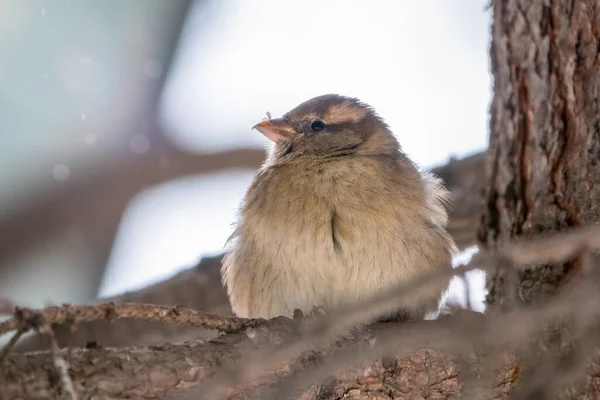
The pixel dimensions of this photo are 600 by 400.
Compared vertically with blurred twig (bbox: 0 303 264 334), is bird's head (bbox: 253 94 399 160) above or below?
above

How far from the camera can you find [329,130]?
5.09 metres

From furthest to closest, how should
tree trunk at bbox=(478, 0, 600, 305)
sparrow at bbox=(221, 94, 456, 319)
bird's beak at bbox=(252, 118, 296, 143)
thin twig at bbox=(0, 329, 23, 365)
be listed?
bird's beak at bbox=(252, 118, 296, 143)
tree trunk at bbox=(478, 0, 600, 305)
sparrow at bbox=(221, 94, 456, 319)
thin twig at bbox=(0, 329, 23, 365)

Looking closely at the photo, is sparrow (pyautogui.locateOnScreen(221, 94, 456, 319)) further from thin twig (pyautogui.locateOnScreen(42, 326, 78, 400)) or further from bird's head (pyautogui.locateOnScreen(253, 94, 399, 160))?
thin twig (pyautogui.locateOnScreen(42, 326, 78, 400))

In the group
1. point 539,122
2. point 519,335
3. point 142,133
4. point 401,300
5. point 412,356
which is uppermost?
point 142,133

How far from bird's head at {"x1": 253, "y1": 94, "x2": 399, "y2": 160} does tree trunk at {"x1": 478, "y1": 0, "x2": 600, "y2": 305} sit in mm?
717

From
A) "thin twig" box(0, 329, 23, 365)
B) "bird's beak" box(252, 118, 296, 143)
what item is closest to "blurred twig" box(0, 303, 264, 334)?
"thin twig" box(0, 329, 23, 365)

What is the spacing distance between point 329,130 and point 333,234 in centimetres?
110

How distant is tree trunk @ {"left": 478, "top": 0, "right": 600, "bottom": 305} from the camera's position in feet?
13.9

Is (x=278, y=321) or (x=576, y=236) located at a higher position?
(x=576, y=236)

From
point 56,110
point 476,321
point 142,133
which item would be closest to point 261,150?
point 142,133

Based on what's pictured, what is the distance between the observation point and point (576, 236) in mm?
2625

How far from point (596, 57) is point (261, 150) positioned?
2697 mm

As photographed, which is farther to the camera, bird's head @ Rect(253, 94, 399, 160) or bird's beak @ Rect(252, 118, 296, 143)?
bird's beak @ Rect(252, 118, 296, 143)

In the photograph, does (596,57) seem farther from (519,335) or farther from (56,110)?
(56,110)
